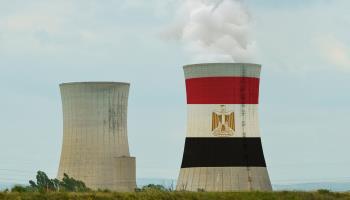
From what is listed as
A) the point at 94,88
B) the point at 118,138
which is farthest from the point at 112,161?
the point at 94,88

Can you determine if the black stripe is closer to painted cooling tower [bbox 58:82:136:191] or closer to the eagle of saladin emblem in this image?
the eagle of saladin emblem

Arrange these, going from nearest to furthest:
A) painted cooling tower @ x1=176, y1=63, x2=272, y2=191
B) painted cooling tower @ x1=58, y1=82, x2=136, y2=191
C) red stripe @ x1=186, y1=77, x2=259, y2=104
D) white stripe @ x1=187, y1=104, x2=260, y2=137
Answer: red stripe @ x1=186, y1=77, x2=259, y2=104
painted cooling tower @ x1=176, y1=63, x2=272, y2=191
white stripe @ x1=187, y1=104, x2=260, y2=137
painted cooling tower @ x1=58, y1=82, x2=136, y2=191

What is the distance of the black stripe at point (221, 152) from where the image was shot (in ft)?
102

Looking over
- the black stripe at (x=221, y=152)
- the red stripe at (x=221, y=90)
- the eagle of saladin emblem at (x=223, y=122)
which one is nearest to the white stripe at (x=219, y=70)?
the red stripe at (x=221, y=90)

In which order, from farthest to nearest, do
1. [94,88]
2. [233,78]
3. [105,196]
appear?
[94,88], [233,78], [105,196]

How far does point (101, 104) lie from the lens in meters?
33.7

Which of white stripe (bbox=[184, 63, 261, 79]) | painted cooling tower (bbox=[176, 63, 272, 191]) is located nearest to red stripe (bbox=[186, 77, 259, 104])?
painted cooling tower (bbox=[176, 63, 272, 191])

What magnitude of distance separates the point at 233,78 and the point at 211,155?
2.79 meters

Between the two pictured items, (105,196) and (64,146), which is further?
(64,146)

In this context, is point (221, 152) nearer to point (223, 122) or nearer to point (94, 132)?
point (223, 122)

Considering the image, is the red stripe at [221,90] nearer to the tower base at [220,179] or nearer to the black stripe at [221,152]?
the black stripe at [221,152]

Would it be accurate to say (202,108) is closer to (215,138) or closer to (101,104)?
(215,138)

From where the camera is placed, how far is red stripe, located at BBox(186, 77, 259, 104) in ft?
99.1

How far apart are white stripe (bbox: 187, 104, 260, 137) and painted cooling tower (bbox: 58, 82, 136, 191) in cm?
382
